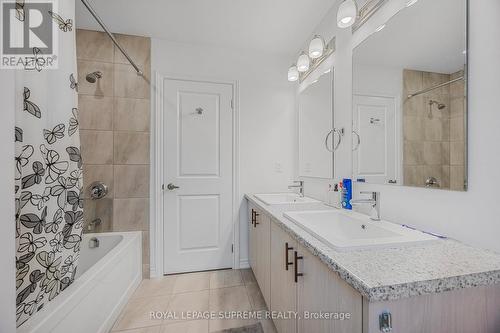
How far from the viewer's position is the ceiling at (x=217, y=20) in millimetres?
1677

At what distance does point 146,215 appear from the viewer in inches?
83.4

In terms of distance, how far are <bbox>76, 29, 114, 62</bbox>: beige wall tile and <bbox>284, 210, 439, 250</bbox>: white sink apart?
2280mm

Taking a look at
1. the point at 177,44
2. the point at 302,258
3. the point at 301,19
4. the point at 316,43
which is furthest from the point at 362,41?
the point at 177,44

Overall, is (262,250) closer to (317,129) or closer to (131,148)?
(317,129)

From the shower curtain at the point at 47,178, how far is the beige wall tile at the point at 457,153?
1.78 metres

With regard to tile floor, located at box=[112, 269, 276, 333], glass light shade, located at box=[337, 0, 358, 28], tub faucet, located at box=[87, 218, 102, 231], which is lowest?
tile floor, located at box=[112, 269, 276, 333]

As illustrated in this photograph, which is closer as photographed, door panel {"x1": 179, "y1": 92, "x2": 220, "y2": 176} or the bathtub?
the bathtub

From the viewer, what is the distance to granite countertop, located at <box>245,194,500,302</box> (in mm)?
545

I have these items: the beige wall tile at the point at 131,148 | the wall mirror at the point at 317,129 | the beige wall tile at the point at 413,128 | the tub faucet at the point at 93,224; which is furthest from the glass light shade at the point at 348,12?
the tub faucet at the point at 93,224

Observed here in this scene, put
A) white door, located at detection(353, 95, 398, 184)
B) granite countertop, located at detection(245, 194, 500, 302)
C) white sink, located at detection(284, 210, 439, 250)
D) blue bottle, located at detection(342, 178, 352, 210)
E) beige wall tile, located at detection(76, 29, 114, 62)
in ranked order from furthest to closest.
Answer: beige wall tile, located at detection(76, 29, 114, 62) → blue bottle, located at detection(342, 178, 352, 210) → white door, located at detection(353, 95, 398, 184) → white sink, located at detection(284, 210, 439, 250) → granite countertop, located at detection(245, 194, 500, 302)

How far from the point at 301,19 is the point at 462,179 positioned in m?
1.72

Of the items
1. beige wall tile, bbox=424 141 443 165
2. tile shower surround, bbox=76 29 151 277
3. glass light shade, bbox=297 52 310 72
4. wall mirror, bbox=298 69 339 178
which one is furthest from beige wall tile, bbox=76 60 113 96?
beige wall tile, bbox=424 141 443 165

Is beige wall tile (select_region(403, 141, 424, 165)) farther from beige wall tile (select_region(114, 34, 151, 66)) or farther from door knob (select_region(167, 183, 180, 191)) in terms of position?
beige wall tile (select_region(114, 34, 151, 66))

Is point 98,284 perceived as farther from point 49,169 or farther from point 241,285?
point 241,285
